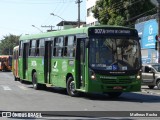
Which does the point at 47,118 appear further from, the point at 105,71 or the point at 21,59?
the point at 21,59

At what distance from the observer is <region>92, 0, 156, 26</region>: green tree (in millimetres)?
49312

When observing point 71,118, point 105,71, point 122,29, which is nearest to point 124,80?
point 105,71

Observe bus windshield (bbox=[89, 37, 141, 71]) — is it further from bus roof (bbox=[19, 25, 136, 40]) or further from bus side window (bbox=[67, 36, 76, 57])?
bus side window (bbox=[67, 36, 76, 57])

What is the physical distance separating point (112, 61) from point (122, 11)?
33022mm

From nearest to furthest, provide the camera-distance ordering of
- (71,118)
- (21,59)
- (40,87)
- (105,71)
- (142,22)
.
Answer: (71,118) < (105,71) < (40,87) < (21,59) < (142,22)

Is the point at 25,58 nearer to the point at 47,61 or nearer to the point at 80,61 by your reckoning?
the point at 47,61

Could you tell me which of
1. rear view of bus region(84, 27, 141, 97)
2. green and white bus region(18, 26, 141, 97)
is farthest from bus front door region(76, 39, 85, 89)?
rear view of bus region(84, 27, 141, 97)

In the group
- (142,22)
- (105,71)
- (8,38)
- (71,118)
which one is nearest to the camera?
(71,118)

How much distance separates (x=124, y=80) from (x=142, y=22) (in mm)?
28479

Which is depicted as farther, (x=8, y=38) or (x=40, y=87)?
(x=8, y=38)

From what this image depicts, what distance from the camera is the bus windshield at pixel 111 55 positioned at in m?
18.1

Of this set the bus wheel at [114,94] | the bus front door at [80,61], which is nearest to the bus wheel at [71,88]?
the bus front door at [80,61]

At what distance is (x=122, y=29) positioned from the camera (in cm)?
1864

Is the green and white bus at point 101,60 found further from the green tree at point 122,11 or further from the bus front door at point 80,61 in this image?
the green tree at point 122,11
